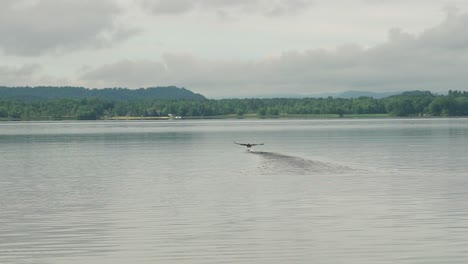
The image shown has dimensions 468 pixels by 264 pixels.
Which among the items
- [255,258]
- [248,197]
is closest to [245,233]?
[255,258]

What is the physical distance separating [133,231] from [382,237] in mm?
8418

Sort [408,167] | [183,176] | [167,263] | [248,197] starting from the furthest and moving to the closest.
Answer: [408,167]
[183,176]
[248,197]
[167,263]

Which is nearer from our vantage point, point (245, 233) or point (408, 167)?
point (245, 233)

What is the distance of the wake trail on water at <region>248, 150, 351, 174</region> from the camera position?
51597 mm

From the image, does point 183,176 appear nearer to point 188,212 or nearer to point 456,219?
point 188,212

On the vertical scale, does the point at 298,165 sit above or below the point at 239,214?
below

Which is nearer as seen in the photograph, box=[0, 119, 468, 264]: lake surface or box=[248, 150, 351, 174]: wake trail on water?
box=[0, 119, 468, 264]: lake surface

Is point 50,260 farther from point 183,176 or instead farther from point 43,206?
point 183,176

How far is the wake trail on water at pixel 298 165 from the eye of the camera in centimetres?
5160

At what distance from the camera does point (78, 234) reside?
25359 mm

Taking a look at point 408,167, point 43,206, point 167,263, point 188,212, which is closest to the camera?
point 167,263

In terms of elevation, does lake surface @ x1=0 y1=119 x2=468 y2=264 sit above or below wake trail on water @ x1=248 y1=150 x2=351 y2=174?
above

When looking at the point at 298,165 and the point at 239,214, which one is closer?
the point at 239,214

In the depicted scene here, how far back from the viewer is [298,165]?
5619cm
